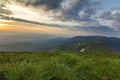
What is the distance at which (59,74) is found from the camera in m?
7.71

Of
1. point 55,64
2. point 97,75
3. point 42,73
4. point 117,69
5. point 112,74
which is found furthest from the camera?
point 117,69

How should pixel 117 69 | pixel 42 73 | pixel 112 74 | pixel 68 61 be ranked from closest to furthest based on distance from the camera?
1. pixel 42 73
2. pixel 112 74
3. pixel 117 69
4. pixel 68 61

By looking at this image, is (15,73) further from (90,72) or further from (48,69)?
(90,72)

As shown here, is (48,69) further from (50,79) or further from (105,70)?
(105,70)

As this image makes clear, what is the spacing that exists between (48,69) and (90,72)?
299cm

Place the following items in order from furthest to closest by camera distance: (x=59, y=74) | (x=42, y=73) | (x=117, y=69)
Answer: (x=117, y=69) → (x=59, y=74) → (x=42, y=73)

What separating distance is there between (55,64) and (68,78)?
79 centimetres

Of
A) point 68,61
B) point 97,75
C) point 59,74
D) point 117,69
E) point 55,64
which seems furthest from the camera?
point 68,61

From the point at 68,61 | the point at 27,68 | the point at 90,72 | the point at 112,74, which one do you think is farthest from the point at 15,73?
the point at 68,61

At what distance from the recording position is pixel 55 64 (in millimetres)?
8227

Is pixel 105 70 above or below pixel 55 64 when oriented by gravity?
below

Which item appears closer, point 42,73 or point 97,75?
point 42,73

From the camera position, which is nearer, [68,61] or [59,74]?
[59,74]

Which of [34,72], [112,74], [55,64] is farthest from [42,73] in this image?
[112,74]
